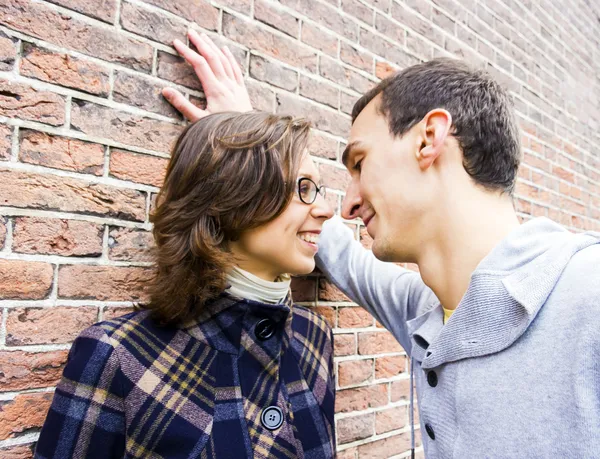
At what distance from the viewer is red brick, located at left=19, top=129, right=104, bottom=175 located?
1375 millimetres

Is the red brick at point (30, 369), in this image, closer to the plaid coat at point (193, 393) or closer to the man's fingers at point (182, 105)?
the plaid coat at point (193, 393)

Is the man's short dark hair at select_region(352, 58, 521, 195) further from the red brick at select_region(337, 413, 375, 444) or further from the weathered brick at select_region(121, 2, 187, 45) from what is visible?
the red brick at select_region(337, 413, 375, 444)

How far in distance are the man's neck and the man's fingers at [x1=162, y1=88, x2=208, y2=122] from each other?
82 cm

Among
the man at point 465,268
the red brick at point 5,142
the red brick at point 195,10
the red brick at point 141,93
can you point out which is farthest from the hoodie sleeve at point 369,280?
the red brick at point 5,142

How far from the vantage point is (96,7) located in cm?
151

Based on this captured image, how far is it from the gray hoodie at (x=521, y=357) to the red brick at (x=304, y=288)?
1.75ft

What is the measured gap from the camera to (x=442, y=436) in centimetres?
137

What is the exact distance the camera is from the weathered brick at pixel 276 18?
192 centimetres

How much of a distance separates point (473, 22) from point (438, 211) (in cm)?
191

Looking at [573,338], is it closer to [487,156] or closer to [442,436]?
A: [442,436]

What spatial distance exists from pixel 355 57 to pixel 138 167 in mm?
1157

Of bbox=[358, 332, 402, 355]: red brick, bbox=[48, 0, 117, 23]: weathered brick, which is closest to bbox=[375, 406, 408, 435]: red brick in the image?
bbox=[358, 332, 402, 355]: red brick

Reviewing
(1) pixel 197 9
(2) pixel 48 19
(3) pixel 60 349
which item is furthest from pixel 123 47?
(3) pixel 60 349

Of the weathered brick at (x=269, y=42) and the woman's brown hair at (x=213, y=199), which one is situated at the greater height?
the weathered brick at (x=269, y=42)
